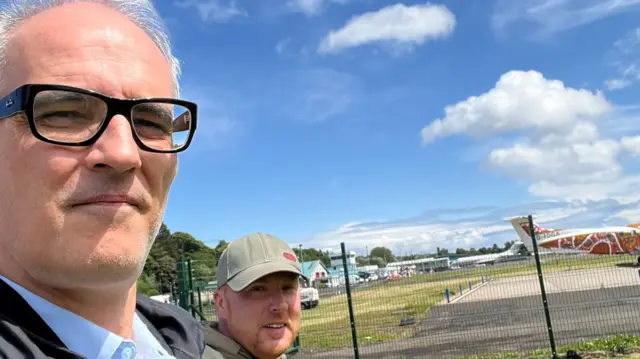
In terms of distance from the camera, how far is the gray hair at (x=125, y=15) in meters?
1.22

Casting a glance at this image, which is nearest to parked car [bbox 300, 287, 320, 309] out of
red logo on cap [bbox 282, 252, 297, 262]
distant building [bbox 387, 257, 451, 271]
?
distant building [bbox 387, 257, 451, 271]

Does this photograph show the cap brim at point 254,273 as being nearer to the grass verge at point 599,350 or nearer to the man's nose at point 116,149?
the man's nose at point 116,149

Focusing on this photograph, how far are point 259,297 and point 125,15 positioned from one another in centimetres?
178

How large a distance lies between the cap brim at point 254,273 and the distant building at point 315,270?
7190 millimetres

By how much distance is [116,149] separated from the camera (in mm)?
1066

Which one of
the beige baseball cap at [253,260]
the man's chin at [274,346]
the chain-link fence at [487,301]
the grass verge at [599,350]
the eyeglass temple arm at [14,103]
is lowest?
the grass verge at [599,350]

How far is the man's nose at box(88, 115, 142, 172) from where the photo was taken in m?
1.04

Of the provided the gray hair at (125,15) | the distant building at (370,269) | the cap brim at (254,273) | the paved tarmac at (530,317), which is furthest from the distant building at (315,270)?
the gray hair at (125,15)

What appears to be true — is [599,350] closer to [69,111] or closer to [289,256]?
[289,256]

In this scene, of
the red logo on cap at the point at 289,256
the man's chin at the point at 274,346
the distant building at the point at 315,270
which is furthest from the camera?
the distant building at the point at 315,270

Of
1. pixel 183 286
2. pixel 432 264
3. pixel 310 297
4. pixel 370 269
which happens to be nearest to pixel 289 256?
pixel 183 286

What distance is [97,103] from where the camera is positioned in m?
1.10

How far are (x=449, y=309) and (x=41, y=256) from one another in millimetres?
14379

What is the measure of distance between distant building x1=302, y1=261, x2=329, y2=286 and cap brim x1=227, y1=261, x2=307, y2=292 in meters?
7.19
